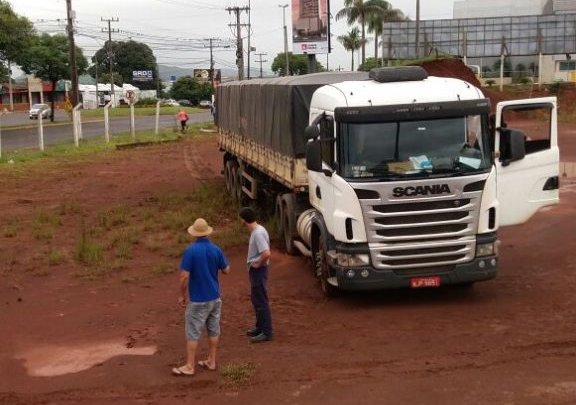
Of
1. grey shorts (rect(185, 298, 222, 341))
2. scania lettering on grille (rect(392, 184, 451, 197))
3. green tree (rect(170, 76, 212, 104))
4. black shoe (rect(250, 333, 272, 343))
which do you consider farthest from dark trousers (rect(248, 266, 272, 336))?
green tree (rect(170, 76, 212, 104))

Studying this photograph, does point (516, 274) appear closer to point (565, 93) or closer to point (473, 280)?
point (473, 280)

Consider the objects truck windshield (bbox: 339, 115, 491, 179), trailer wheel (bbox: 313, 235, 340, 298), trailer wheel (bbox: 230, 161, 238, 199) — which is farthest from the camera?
trailer wheel (bbox: 230, 161, 238, 199)

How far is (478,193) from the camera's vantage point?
29.1ft

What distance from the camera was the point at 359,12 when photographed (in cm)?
7144

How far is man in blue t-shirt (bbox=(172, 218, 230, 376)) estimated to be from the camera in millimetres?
6949

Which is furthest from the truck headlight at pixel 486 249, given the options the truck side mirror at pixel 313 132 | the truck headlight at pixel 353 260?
the truck side mirror at pixel 313 132

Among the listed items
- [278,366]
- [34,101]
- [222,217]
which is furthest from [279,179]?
[34,101]

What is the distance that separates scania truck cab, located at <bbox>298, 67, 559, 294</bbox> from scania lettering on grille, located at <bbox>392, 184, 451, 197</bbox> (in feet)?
0.04

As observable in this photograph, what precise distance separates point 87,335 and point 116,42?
139m

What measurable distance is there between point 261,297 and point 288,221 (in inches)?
162

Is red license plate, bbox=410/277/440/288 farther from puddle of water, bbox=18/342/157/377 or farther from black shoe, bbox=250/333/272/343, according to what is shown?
puddle of water, bbox=18/342/157/377

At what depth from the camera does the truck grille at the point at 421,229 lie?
28.7 ft

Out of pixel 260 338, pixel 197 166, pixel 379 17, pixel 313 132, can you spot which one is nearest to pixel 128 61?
pixel 379 17

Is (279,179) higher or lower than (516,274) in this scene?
higher
